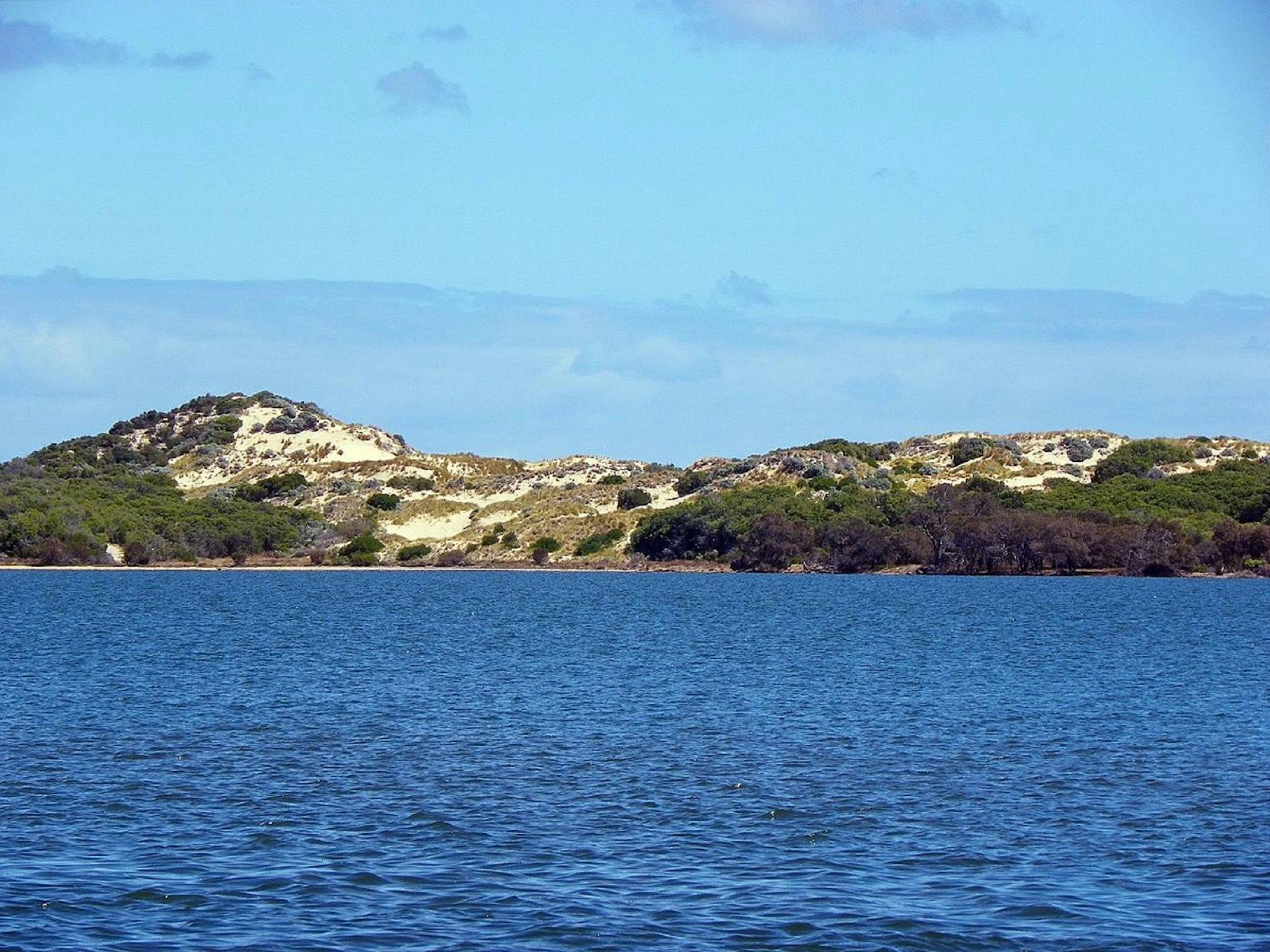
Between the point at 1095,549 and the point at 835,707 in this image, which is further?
the point at 1095,549

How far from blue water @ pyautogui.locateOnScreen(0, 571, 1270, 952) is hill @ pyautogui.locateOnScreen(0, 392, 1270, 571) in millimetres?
57575

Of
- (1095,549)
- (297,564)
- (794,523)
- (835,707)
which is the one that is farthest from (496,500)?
(835,707)

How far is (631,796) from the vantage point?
25.0 m

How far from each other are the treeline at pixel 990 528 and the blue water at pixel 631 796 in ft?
170

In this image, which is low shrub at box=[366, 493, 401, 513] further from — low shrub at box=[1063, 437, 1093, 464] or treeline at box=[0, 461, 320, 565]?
low shrub at box=[1063, 437, 1093, 464]

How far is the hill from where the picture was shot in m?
111

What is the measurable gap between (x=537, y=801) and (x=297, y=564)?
323 ft

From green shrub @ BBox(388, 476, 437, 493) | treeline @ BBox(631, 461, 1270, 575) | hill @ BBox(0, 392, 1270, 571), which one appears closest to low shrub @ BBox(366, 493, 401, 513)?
hill @ BBox(0, 392, 1270, 571)

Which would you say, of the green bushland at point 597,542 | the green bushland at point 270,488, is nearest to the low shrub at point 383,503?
the green bushland at point 270,488

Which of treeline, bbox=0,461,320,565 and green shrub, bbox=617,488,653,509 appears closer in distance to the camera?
treeline, bbox=0,461,320,565

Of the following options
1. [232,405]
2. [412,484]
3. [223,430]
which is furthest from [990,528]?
[232,405]

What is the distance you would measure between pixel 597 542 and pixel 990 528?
29.0 m

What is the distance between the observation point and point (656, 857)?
20938mm

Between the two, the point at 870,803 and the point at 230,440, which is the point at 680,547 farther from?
the point at 870,803
